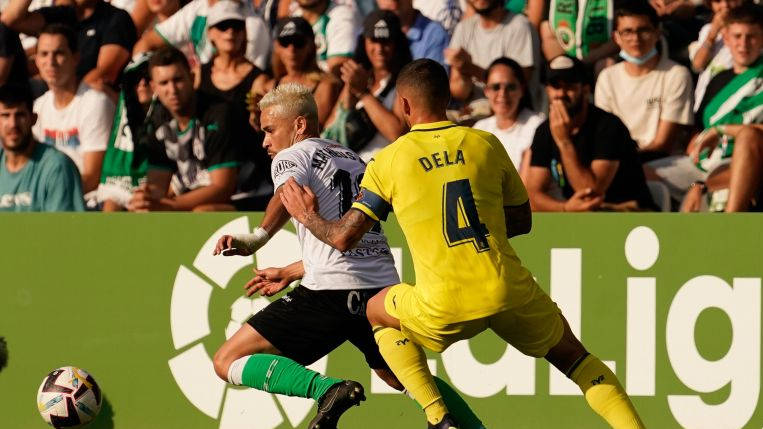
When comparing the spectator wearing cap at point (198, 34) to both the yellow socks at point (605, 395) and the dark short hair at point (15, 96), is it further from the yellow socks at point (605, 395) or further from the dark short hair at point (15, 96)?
the yellow socks at point (605, 395)

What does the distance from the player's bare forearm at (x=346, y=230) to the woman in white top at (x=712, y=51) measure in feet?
14.3

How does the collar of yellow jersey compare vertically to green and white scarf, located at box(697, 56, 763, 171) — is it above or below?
above

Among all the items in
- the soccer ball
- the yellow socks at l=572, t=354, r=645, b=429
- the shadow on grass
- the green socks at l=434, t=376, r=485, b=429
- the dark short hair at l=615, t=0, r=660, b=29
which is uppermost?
the dark short hair at l=615, t=0, r=660, b=29

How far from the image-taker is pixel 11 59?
10.3 meters

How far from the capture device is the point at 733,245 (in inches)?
323

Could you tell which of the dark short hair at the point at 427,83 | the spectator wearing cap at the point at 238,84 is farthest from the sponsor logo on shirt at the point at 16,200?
the dark short hair at the point at 427,83

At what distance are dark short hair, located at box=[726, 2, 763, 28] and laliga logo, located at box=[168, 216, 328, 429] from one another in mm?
3449

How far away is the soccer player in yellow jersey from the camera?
17.7 ft

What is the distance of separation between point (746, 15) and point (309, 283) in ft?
13.9

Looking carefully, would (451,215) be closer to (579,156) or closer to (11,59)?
(579,156)

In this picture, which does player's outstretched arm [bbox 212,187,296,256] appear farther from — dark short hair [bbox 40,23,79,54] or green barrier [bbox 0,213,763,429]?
dark short hair [bbox 40,23,79,54]

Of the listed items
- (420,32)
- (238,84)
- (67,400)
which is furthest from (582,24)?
(67,400)

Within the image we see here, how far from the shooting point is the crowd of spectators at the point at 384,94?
8797mm

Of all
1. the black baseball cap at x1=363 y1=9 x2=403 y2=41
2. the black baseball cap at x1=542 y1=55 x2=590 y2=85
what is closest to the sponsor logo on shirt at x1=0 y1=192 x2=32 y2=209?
the black baseball cap at x1=363 y1=9 x2=403 y2=41
